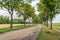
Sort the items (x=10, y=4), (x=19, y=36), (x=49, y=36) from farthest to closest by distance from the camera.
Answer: (x=10, y=4)
(x=19, y=36)
(x=49, y=36)

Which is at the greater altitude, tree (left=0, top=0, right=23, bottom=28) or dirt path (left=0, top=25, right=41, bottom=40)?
tree (left=0, top=0, right=23, bottom=28)

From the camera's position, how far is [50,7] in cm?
3822

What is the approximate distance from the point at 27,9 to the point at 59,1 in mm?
65228

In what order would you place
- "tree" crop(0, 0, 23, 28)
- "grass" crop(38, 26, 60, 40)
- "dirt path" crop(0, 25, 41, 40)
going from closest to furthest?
"grass" crop(38, 26, 60, 40) < "dirt path" crop(0, 25, 41, 40) < "tree" crop(0, 0, 23, 28)

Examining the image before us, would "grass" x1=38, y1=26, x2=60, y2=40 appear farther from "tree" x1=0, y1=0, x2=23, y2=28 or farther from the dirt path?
"tree" x1=0, y1=0, x2=23, y2=28

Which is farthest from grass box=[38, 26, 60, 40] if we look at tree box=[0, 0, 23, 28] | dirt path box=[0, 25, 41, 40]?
tree box=[0, 0, 23, 28]

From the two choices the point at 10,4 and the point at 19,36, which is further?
the point at 10,4

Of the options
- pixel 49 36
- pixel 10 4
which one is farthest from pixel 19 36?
pixel 10 4

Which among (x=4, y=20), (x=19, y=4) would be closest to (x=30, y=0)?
(x=19, y=4)

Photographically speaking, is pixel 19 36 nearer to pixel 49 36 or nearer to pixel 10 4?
pixel 49 36

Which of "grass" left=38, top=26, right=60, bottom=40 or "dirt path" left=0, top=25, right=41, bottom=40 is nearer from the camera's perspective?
"grass" left=38, top=26, right=60, bottom=40

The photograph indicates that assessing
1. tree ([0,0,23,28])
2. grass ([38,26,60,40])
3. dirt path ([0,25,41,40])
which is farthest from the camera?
tree ([0,0,23,28])

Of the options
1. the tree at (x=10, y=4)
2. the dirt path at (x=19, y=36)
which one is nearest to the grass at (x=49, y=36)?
the dirt path at (x=19, y=36)

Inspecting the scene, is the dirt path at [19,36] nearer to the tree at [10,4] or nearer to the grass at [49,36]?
the grass at [49,36]
